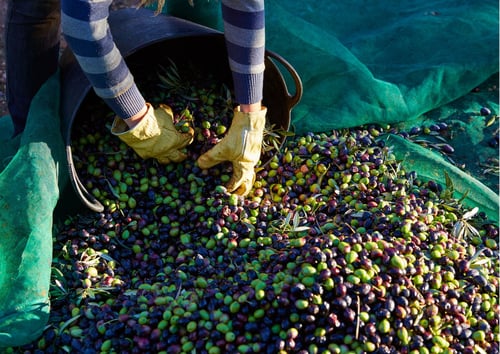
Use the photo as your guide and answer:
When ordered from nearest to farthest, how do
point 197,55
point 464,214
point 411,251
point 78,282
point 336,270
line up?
point 336,270
point 411,251
point 78,282
point 464,214
point 197,55

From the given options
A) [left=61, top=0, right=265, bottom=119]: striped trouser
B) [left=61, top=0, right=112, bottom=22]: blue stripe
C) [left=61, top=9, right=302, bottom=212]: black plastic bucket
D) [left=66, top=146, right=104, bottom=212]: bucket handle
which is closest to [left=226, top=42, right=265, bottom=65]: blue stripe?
[left=61, top=0, right=265, bottom=119]: striped trouser

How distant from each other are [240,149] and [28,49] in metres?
1.21

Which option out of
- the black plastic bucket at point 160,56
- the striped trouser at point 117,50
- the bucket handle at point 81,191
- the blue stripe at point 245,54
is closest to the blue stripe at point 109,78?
the striped trouser at point 117,50

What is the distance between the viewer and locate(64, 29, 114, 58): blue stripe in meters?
2.34

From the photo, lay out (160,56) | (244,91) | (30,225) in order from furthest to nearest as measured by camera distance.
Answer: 1. (160,56)
2. (244,91)
3. (30,225)

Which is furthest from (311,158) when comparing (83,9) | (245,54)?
(83,9)

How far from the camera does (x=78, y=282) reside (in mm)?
2545

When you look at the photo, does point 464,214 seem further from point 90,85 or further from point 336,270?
point 90,85

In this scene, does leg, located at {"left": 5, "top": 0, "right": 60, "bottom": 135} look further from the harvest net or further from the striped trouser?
the striped trouser

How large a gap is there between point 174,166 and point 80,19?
3.16 ft

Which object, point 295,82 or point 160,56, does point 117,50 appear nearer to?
point 160,56

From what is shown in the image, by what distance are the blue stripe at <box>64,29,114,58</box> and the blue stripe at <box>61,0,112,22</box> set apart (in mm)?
94

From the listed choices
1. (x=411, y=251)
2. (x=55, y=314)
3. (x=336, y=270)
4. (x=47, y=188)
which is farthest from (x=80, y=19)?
(x=411, y=251)

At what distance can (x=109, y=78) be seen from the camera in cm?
246
